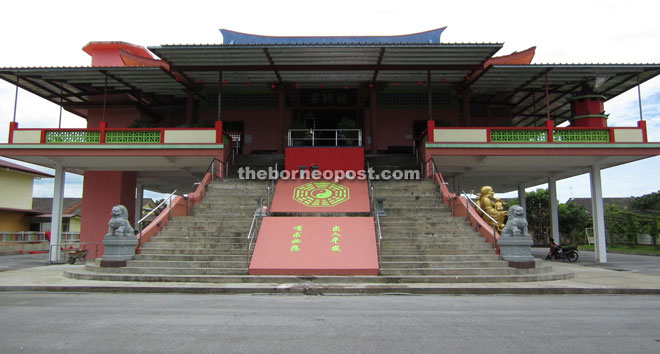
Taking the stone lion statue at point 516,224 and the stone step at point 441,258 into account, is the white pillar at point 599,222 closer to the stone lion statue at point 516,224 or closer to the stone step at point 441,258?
the stone lion statue at point 516,224

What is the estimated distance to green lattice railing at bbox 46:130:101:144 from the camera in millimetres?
17688

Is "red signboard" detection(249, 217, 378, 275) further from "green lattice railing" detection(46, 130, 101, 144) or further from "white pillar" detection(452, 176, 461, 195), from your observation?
"white pillar" detection(452, 176, 461, 195)

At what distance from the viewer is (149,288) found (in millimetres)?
9797

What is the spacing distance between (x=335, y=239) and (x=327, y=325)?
6148 mm

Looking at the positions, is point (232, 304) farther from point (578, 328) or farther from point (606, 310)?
point (606, 310)

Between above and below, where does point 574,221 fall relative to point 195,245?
above

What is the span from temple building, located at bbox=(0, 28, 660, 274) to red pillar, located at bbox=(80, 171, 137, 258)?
0.05 m

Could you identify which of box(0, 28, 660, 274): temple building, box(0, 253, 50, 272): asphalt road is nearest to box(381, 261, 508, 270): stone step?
box(0, 28, 660, 274): temple building

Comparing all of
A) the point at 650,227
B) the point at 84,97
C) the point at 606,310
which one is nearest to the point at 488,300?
the point at 606,310

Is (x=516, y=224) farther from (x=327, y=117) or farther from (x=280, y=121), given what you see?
(x=327, y=117)

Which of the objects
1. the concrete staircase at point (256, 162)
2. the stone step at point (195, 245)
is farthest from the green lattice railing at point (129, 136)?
the stone step at point (195, 245)

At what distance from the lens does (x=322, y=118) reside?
23125mm

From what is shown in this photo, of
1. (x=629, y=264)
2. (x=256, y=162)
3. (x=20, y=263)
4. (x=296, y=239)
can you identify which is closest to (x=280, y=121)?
(x=256, y=162)

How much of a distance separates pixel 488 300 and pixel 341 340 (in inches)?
172
